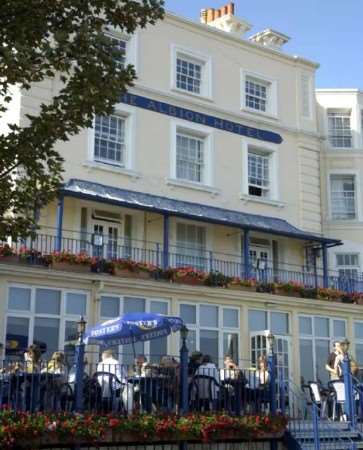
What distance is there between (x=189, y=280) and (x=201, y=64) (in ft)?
28.0

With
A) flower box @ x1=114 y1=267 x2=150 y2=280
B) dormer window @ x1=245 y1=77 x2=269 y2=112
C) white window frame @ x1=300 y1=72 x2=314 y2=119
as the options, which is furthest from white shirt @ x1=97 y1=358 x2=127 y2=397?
white window frame @ x1=300 y1=72 x2=314 y2=119

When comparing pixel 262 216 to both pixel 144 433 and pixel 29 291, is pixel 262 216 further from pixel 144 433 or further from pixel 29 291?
pixel 144 433

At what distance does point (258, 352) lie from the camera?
70.2ft

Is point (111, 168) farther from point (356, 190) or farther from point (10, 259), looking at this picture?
point (356, 190)

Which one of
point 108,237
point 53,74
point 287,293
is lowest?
point 287,293

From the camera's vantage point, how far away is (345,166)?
28.9 meters

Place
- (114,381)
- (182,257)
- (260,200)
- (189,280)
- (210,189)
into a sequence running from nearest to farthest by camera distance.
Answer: (114,381) → (189,280) → (182,257) → (210,189) → (260,200)

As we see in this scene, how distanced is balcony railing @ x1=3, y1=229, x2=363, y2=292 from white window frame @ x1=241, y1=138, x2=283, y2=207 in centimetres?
207

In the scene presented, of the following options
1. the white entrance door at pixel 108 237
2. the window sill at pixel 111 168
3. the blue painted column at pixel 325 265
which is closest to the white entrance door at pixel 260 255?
the blue painted column at pixel 325 265

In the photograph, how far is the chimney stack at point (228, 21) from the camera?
91.1ft

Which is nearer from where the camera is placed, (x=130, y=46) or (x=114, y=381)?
(x=114, y=381)

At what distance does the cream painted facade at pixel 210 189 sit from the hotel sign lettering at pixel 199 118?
0.16 m

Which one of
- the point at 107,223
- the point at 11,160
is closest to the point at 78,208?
the point at 107,223

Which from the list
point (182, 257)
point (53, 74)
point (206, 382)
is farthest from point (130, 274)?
point (53, 74)
